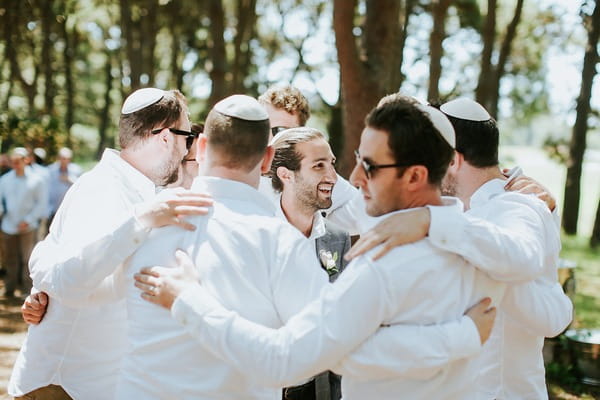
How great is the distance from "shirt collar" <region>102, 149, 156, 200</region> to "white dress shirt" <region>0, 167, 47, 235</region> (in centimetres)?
1015

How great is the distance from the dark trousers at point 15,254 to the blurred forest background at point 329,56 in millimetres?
5210

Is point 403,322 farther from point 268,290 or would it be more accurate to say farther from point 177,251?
point 177,251

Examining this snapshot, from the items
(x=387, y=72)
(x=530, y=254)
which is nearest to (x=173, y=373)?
(x=530, y=254)

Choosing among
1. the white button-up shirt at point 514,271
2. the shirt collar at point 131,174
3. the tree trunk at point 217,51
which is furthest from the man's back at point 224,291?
the tree trunk at point 217,51

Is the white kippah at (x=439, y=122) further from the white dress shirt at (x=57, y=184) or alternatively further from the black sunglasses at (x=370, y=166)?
the white dress shirt at (x=57, y=184)

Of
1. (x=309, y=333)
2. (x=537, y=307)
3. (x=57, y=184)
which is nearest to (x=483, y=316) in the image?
(x=537, y=307)

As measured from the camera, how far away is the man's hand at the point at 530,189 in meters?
3.35

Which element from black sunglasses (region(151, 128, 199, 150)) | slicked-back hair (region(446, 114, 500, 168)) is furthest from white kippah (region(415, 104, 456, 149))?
black sunglasses (region(151, 128, 199, 150))

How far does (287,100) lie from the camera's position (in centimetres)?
571

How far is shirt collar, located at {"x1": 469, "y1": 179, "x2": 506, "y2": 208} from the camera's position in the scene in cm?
335

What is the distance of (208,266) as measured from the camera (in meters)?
2.56

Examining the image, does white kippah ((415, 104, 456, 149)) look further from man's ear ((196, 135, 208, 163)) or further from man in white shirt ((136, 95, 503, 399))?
man's ear ((196, 135, 208, 163))

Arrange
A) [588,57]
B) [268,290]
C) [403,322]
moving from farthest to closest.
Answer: [588,57] < [268,290] < [403,322]

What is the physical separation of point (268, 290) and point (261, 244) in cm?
17
